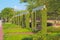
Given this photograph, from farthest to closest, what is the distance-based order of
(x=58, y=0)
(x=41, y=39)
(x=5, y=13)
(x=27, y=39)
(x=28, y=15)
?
1. (x=5, y=13)
2. (x=28, y=15)
3. (x=27, y=39)
4. (x=41, y=39)
5. (x=58, y=0)

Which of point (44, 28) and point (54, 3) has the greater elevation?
point (54, 3)

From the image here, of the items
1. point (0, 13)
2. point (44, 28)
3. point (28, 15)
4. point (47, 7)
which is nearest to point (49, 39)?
point (44, 28)

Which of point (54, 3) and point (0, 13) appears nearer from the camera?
point (54, 3)

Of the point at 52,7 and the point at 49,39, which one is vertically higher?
the point at 52,7

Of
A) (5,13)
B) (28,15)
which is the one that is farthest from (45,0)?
(5,13)

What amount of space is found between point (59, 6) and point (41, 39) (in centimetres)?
168

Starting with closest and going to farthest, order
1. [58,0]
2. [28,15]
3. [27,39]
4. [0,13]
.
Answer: [58,0] → [27,39] → [28,15] → [0,13]

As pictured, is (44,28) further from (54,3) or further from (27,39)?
(27,39)

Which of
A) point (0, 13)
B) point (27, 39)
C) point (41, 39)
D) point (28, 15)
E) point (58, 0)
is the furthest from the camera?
point (0, 13)

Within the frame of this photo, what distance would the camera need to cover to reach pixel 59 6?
866 centimetres

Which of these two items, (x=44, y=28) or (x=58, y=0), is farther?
(x=44, y=28)

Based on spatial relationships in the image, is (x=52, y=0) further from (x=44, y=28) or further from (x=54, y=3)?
(x=44, y=28)

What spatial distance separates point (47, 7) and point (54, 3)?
3.11 feet

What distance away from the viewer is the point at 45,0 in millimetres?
8875
